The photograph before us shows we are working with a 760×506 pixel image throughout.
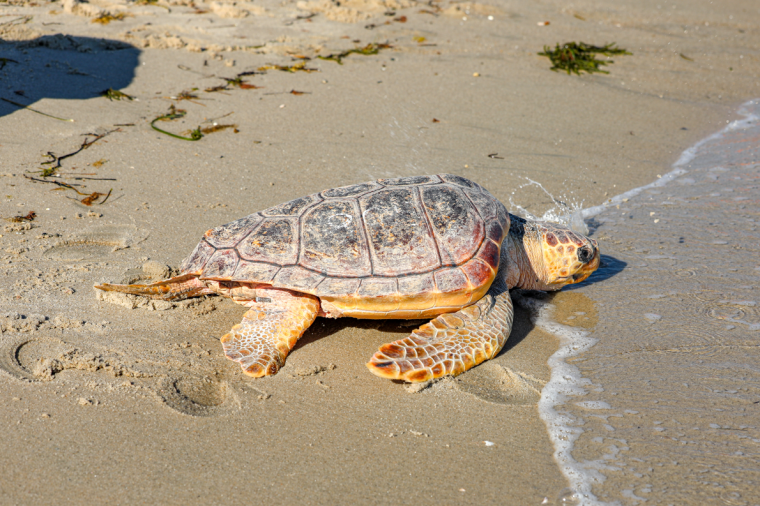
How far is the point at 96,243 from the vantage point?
9.78 feet

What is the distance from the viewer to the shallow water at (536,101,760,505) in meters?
1.90

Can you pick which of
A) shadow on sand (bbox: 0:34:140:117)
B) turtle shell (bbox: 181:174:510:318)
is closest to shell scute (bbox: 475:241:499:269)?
turtle shell (bbox: 181:174:510:318)

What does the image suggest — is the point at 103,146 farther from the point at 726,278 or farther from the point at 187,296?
the point at 726,278

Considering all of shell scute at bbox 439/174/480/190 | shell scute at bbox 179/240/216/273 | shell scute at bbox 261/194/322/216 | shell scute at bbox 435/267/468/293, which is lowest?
shell scute at bbox 179/240/216/273

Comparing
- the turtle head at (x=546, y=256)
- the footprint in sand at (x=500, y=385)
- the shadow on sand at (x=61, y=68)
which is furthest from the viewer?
the shadow on sand at (x=61, y=68)

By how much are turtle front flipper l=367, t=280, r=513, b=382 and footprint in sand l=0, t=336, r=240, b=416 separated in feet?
2.19

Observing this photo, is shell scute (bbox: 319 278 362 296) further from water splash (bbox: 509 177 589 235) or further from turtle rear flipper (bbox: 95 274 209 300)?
water splash (bbox: 509 177 589 235)

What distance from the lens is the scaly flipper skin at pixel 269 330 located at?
229cm

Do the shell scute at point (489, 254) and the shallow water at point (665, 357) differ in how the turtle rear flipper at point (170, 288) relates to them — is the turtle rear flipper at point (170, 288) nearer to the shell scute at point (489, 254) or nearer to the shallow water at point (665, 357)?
the shell scute at point (489, 254)

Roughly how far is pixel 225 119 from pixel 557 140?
9.30 ft

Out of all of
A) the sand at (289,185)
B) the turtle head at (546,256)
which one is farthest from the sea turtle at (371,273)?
the turtle head at (546,256)

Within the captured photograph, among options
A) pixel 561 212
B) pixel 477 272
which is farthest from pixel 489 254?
pixel 561 212

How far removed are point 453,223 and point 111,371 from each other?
1.65 m

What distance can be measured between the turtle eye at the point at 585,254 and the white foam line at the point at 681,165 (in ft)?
2.93
